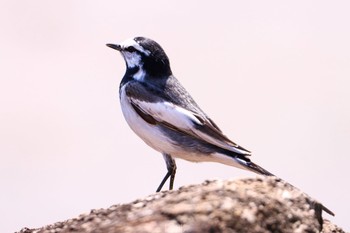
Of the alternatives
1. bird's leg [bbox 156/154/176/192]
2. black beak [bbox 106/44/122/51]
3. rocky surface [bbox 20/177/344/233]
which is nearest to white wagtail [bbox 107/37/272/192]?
bird's leg [bbox 156/154/176/192]

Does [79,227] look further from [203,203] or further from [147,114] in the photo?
[147,114]

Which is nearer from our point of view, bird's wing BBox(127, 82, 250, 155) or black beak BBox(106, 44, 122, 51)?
bird's wing BBox(127, 82, 250, 155)

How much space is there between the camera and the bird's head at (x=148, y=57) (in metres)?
14.3

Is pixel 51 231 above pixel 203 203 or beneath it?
beneath

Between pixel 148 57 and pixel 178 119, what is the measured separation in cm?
156

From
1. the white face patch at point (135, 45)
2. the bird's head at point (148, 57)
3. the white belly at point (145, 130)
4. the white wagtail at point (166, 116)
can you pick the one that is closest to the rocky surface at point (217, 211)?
the white wagtail at point (166, 116)

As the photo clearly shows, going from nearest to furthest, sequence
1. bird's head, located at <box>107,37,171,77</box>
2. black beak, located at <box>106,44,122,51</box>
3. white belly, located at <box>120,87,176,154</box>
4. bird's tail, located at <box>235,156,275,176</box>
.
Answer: bird's tail, located at <box>235,156,275,176</box> < white belly, located at <box>120,87,176,154</box> < bird's head, located at <box>107,37,171,77</box> < black beak, located at <box>106,44,122,51</box>

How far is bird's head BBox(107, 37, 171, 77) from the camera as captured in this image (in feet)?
47.0

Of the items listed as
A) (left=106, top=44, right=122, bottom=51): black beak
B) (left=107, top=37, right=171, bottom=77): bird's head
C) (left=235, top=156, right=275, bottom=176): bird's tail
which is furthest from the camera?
(left=106, top=44, right=122, bottom=51): black beak

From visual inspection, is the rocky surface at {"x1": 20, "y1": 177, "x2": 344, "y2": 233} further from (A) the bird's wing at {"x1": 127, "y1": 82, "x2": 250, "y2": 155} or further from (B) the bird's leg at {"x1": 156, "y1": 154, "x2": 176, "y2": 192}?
(B) the bird's leg at {"x1": 156, "y1": 154, "x2": 176, "y2": 192}

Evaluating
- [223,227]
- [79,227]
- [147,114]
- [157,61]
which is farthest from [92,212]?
[157,61]

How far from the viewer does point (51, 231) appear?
969 cm

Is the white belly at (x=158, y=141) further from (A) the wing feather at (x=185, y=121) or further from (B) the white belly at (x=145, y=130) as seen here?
(A) the wing feather at (x=185, y=121)

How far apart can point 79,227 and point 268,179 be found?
89.7 inches
